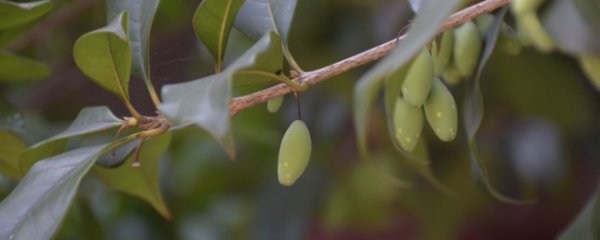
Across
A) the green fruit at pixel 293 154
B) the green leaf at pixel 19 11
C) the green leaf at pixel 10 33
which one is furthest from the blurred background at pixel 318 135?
the green fruit at pixel 293 154

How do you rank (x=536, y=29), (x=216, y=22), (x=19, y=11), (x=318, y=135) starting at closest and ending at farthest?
(x=536, y=29) → (x=216, y=22) → (x=19, y=11) → (x=318, y=135)

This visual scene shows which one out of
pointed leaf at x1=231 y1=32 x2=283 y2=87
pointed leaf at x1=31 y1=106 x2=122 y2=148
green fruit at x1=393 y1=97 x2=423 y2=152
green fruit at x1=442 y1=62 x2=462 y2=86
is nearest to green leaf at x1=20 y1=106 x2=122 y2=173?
pointed leaf at x1=31 y1=106 x2=122 y2=148

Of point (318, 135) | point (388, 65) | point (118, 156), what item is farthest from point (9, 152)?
point (318, 135)

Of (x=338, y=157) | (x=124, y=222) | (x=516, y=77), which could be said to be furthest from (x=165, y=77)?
(x=338, y=157)

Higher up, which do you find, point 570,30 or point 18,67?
point 570,30

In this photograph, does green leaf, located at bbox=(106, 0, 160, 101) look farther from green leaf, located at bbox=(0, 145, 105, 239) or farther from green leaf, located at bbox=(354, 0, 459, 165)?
green leaf, located at bbox=(354, 0, 459, 165)

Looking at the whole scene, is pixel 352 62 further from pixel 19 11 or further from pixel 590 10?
pixel 19 11
